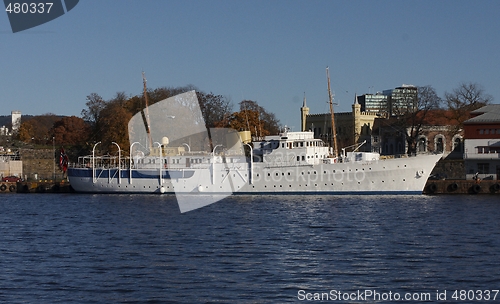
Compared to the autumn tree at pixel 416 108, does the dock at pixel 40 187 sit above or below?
below

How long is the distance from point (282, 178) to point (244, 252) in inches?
1197

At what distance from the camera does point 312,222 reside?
36438 mm

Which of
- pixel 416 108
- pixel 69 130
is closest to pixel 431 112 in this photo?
pixel 416 108

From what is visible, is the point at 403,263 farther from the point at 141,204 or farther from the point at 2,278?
the point at 141,204

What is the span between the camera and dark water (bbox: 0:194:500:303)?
20281 mm

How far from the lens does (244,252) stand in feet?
86.7

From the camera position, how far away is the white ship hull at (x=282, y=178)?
179 feet

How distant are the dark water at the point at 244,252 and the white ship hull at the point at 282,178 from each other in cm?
927

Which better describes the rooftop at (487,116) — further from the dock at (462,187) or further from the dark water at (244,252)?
the dark water at (244,252)

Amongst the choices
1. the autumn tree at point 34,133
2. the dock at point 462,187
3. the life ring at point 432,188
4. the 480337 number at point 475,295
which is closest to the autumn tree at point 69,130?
the autumn tree at point 34,133

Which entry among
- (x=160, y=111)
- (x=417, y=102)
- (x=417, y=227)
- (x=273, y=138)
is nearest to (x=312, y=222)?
(x=417, y=227)

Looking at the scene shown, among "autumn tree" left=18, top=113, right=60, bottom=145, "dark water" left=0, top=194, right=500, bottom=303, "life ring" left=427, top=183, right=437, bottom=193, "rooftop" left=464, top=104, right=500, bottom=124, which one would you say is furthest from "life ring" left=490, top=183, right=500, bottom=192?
"autumn tree" left=18, top=113, right=60, bottom=145

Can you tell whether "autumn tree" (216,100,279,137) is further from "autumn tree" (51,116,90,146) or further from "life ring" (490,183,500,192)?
"autumn tree" (51,116,90,146)

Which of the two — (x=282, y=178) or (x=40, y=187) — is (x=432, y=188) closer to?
(x=282, y=178)
